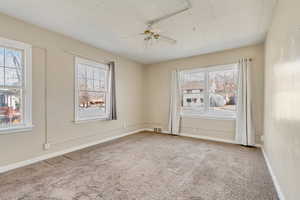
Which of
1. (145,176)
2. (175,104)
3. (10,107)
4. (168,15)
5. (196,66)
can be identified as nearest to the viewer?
(145,176)

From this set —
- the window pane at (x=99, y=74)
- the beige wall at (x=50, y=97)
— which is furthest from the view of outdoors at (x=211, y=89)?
the beige wall at (x=50, y=97)

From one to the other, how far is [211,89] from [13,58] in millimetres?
4741

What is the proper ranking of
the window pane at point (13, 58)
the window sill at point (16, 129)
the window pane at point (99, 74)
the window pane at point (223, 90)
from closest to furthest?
1. the window sill at point (16, 129)
2. the window pane at point (13, 58)
3. the window pane at point (99, 74)
4. the window pane at point (223, 90)

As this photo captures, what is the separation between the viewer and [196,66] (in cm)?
454

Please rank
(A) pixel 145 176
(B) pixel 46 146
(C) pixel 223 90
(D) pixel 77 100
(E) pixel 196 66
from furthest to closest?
1. (E) pixel 196 66
2. (C) pixel 223 90
3. (D) pixel 77 100
4. (B) pixel 46 146
5. (A) pixel 145 176

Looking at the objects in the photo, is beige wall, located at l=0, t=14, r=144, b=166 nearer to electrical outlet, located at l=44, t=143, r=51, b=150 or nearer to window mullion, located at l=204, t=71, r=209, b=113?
→ electrical outlet, located at l=44, t=143, r=51, b=150

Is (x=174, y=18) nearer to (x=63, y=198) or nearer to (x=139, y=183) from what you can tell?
(x=139, y=183)

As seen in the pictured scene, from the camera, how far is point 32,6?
2.18 metres

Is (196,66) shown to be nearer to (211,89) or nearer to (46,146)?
(211,89)

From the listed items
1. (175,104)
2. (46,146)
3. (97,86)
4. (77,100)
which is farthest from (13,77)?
(175,104)

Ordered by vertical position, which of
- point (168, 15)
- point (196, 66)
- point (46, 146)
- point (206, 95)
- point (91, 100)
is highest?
point (168, 15)

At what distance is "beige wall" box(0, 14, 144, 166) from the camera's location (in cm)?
246

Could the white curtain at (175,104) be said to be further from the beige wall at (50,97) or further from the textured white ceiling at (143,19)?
the beige wall at (50,97)

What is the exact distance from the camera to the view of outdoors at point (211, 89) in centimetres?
404
